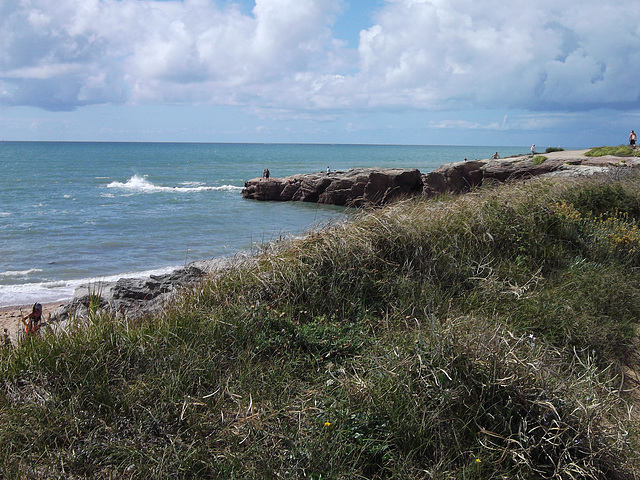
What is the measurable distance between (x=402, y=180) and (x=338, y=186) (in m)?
4.75

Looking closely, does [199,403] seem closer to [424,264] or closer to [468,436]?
[468,436]

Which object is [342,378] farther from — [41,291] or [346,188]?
[346,188]

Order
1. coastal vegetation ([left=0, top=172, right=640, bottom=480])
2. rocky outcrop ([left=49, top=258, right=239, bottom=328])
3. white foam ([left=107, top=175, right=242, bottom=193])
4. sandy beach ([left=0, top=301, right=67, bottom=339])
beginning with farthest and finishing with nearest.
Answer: white foam ([left=107, top=175, right=242, bottom=193]) → sandy beach ([left=0, top=301, right=67, bottom=339]) → rocky outcrop ([left=49, top=258, right=239, bottom=328]) → coastal vegetation ([left=0, top=172, right=640, bottom=480])

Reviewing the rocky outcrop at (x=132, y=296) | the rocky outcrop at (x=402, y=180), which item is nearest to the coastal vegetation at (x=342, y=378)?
the rocky outcrop at (x=132, y=296)

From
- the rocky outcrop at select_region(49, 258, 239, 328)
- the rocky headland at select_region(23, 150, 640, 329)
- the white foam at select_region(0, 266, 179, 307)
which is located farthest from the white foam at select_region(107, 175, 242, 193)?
the rocky outcrop at select_region(49, 258, 239, 328)

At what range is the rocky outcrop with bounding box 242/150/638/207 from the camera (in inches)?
858

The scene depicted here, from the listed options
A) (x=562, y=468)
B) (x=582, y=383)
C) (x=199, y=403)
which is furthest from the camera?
(x=582, y=383)

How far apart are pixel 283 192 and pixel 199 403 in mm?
33358

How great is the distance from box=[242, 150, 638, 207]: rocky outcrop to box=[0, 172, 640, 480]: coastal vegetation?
38.4ft

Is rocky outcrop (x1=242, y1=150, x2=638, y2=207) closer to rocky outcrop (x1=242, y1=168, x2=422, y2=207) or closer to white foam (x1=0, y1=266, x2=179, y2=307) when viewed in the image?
rocky outcrop (x1=242, y1=168, x2=422, y2=207)

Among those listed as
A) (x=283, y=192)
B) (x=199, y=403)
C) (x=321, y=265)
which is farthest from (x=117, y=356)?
(x=283, y=192)

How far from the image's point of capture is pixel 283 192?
3659 centimetres

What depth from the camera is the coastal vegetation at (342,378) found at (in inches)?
129

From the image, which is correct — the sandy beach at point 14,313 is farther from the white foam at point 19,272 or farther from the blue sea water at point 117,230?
the white foam at point 19,272
